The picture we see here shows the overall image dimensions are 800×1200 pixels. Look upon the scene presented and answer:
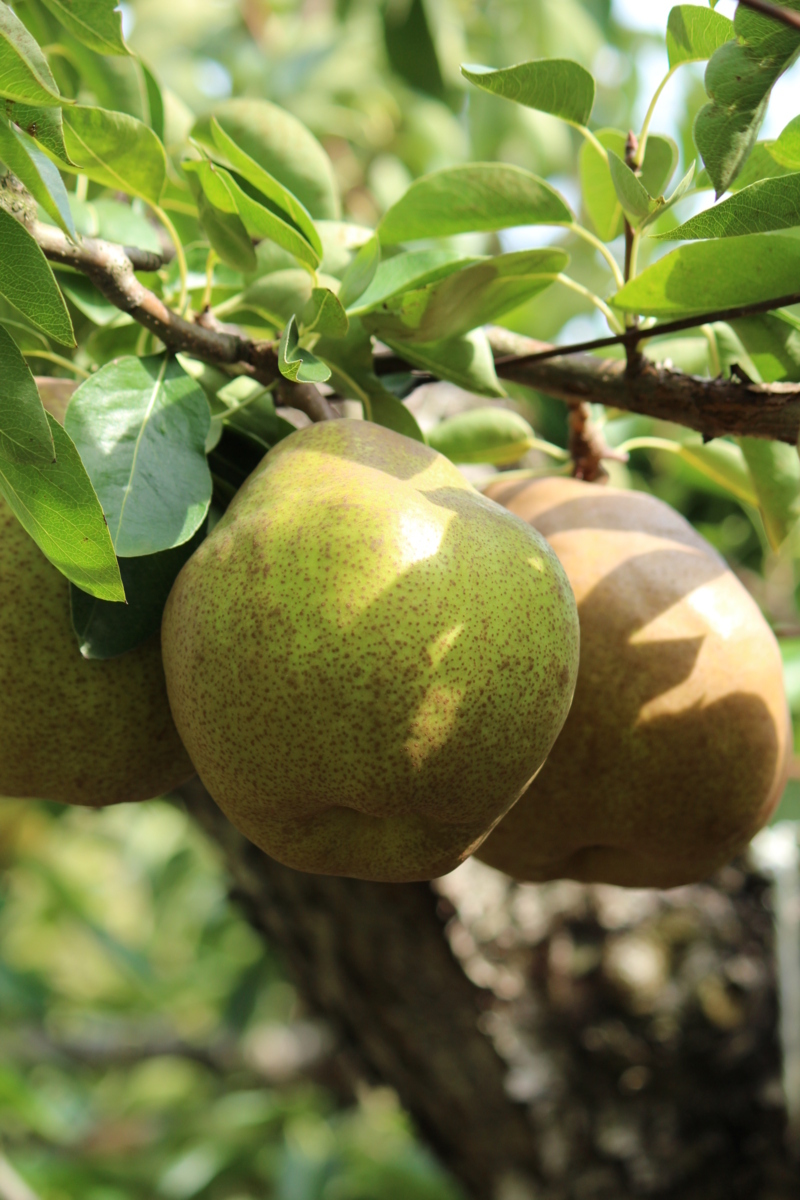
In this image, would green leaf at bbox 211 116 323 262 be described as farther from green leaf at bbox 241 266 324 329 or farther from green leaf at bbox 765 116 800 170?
green leaf at bbox 765 116 800 170

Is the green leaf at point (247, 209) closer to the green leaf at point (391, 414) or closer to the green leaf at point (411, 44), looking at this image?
the green leaf at point (391, 414)

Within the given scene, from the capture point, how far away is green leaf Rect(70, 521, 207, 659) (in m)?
0.71

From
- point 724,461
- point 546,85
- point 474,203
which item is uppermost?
point 546,85

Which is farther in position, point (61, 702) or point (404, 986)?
point (404, 986)

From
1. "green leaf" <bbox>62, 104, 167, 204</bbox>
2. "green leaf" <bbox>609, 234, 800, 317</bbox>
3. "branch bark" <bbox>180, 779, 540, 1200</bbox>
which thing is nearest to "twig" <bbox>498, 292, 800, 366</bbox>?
"green leaf" <bbox>609, 234, 800, 317</bbox>

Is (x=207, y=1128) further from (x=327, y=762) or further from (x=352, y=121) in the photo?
(x=352, y=121)

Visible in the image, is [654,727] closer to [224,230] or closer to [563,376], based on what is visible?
[563,376]

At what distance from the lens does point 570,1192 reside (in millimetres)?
1569

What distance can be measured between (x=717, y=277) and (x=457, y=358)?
0.22 meters

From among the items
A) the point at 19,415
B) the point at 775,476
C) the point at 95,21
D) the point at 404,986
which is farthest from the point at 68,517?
the point at 404,986

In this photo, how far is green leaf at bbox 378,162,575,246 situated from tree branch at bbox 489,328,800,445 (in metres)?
0.12

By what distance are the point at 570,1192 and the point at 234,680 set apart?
52.0 inches

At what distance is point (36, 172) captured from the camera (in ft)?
2.25

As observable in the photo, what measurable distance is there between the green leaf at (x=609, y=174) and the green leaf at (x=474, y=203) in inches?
2.7
